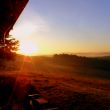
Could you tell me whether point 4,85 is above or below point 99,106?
above

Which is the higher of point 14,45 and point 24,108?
point 14,45

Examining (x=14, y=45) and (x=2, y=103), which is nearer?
(x=2, y=103)

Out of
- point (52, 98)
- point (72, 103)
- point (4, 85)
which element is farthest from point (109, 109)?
point (4, 85)

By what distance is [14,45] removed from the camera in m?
37.9

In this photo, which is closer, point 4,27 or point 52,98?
point 4,27

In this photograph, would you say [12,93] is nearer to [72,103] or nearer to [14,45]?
[72,103]

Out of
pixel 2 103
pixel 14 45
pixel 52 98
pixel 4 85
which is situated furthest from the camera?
pixel 14 45

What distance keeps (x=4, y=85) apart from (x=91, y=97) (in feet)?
17.6

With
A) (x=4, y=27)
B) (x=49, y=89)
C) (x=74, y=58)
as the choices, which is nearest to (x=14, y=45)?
(x=49, y=89)

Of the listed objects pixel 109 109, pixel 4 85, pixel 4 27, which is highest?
pixel 4 27

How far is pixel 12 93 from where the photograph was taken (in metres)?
14.1

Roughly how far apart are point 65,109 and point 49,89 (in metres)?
4.73

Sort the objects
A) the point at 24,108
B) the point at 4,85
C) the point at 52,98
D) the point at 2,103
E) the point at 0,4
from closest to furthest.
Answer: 1. the point at 0,4
2. the point at 24,108
3. the point at 2,103
4. the point at 52,98
5. the point at 4,85

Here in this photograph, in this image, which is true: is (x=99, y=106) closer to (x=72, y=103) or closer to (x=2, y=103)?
(x=72, y=103)
